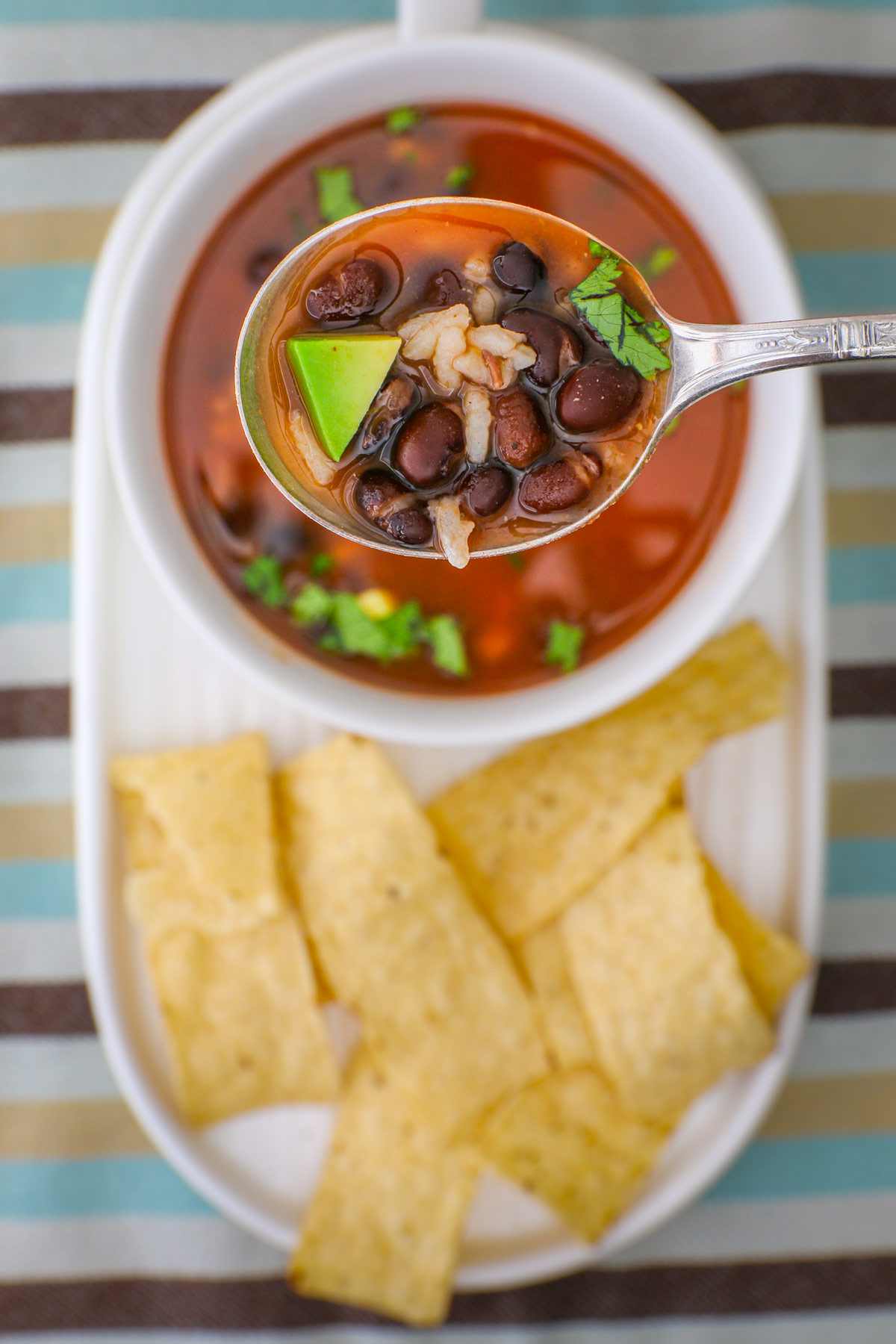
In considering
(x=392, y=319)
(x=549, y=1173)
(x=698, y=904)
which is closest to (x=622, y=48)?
(x=392, y=319)

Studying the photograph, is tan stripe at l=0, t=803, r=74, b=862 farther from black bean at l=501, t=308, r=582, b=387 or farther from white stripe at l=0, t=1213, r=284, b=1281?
black bean at l=501, t=308, r=582, b=387

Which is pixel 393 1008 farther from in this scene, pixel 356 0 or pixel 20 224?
pixel 356 0

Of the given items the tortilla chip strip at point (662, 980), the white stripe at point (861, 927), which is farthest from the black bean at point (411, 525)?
the white stripe at point (861, 927)

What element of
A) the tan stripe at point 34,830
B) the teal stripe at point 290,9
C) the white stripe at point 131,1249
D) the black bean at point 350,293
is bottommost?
the white stripe at point 131,1249

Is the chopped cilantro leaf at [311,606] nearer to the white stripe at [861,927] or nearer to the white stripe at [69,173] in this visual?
the white stripe at [69,173]

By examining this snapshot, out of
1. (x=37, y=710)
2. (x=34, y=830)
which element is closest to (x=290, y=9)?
(x=37, y=710)

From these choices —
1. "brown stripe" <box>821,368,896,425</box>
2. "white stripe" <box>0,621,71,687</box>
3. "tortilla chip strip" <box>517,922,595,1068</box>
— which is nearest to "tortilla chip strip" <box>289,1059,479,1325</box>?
"tortilla chip strip" <box>517,922,595,1068</box>

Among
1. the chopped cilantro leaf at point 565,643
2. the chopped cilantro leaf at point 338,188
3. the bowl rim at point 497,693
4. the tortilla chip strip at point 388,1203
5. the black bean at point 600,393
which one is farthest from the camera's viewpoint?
the tortilla chip strip at point 388,1203
